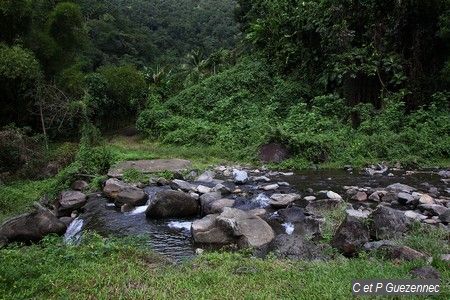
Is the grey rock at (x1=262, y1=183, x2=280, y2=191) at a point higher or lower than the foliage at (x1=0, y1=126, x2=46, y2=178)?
lower

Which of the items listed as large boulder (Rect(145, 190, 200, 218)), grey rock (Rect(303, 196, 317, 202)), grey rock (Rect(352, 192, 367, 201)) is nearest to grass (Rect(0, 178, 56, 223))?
large boulder (Rect(145, 190, 200, 218))

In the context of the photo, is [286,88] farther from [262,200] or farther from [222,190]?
[262,200]

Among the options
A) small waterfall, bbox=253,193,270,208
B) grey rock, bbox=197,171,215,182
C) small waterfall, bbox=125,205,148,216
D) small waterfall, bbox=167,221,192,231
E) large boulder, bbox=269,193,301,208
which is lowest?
grey rock, bbox=197,171,215,182

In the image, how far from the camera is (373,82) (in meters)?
18.5

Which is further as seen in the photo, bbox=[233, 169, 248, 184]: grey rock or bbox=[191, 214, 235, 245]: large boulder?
bbox=[233, 169, 248, 184]: grey rock

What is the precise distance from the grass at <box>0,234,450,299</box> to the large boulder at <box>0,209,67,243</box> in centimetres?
248

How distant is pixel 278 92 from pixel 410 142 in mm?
7868

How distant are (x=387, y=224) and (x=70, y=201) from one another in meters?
7.61

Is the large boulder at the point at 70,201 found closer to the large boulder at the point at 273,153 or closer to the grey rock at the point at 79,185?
the grey rock at the point at 79,185

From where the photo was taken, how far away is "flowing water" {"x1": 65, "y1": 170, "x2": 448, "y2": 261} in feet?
25.3

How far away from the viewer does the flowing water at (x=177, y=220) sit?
772cm

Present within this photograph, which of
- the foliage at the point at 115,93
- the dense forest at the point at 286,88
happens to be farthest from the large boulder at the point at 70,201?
the foliage at the point at 115,93

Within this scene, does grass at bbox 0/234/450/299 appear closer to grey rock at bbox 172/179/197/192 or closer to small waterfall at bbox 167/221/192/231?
small waterfall at bbox 167/221/192/231

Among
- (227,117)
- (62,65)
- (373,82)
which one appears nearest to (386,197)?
(373,82)
